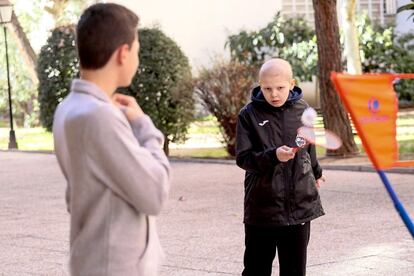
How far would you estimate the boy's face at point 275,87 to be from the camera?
5832mm

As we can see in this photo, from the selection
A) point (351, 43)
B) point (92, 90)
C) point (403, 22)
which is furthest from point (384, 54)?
point (92, 90)

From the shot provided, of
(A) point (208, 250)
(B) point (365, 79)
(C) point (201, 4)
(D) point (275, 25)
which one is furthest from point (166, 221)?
(C) point (201, 4)

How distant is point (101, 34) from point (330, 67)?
15.0 meters

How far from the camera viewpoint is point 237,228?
34.5 feet

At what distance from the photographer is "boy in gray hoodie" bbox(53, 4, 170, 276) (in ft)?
11.2

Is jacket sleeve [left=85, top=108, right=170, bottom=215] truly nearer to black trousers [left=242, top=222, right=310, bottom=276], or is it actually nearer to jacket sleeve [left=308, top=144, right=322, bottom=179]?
black trousers [left=242, top=222, right=310, bottom=276]

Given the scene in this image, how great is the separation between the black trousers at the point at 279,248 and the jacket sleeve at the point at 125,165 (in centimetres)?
238

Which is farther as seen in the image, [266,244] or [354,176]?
[354,176]

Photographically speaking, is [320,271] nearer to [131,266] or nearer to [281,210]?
[281,210]

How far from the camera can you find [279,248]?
5801 millimetres

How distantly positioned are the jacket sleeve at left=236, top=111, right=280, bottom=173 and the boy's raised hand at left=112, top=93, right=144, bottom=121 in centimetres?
219

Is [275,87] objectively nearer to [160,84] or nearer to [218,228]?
[218,228]

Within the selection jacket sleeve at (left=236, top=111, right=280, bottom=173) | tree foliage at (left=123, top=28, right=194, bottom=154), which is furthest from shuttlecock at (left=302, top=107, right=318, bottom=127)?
tree foliage at (left=123, top=28, right=194, bottom=154)

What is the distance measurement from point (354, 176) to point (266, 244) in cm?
966
